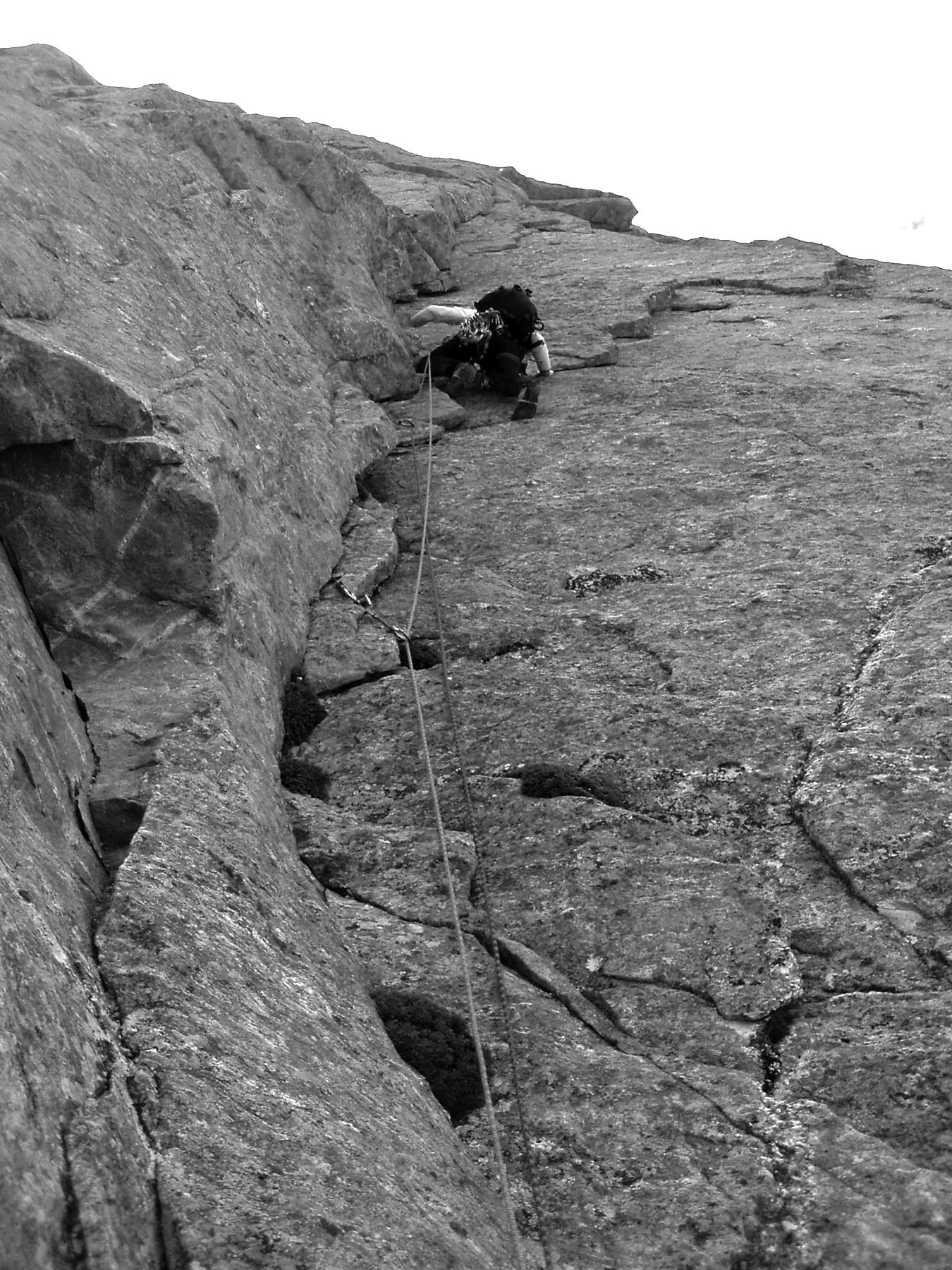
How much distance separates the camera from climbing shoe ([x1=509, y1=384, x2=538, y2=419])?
17.3 metres

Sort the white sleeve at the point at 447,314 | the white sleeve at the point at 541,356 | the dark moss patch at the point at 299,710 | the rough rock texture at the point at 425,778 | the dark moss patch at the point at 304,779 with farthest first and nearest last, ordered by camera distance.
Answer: the white sleeve at the point at 447,314 < the white sleeve at the point at 541,356 < the dark moss patch at the point at 299,710 < the dark moss patch at the point at 304,779 < the rough rock texture at the point at 425,778

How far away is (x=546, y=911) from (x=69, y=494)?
488 cm

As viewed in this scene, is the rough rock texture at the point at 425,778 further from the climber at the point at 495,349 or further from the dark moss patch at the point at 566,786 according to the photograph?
the climber at the point at 495,349

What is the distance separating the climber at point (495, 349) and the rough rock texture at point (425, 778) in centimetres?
98

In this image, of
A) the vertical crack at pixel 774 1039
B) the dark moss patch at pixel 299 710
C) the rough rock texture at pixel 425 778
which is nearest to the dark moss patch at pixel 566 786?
the rough rock texture at pixel 425 778

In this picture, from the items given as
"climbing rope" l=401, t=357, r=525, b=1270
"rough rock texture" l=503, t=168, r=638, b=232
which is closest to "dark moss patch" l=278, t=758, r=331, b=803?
"climbing rope" l=401, t=357, r=525, b=1270

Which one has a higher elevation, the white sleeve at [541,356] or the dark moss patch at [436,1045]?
the white sleeve at [541,356]

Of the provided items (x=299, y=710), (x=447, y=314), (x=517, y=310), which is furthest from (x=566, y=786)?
(x=447, y=314)

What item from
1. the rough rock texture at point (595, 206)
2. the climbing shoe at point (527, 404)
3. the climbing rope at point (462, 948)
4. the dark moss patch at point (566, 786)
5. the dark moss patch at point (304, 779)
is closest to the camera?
the climbing rope at point (462, 948)

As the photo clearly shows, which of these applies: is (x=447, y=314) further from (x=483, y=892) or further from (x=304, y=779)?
(x=483, y=892)

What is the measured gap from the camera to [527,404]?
56.7 ft

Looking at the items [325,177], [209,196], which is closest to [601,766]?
[209,196]

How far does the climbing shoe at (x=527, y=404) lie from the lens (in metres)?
17.3

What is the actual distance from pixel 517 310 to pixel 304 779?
10042mm
